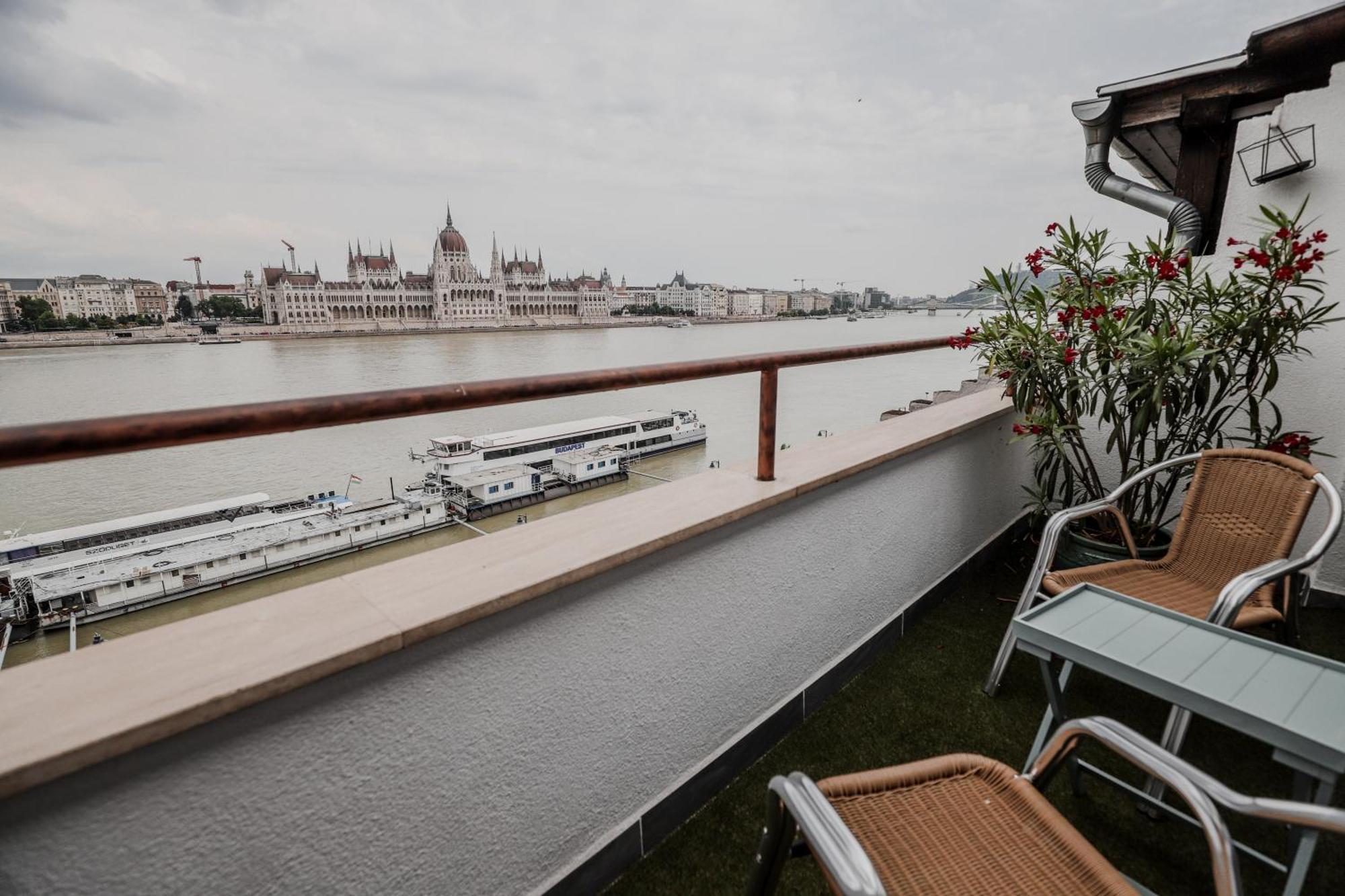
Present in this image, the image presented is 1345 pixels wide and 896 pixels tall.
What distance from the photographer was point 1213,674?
1103 mm

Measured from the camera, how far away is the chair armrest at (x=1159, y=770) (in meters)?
0.73

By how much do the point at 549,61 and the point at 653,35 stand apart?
170 centimetres

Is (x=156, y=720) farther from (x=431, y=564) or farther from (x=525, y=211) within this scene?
(x=525, y=211)

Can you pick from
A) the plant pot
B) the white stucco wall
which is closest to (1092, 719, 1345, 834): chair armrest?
the plant pot

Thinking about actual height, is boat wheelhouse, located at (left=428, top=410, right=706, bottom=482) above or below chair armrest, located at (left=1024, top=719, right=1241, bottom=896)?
above

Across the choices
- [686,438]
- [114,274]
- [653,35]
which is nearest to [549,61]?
[653,35]

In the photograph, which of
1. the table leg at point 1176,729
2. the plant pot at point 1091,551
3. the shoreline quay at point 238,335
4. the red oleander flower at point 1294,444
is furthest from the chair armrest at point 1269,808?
the shoreline quay at point 238,335

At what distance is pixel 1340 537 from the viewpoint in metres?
2.52

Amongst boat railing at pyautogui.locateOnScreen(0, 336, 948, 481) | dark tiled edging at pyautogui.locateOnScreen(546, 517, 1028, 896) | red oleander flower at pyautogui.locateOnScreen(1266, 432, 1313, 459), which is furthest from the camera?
red oleander flower at pyautogui.locateOnScreen(1266, 432, 1313, 459)

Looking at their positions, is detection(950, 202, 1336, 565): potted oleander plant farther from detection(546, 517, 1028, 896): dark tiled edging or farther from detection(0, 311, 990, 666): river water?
detection(546, 517, 1028, 896): dark tiled edging

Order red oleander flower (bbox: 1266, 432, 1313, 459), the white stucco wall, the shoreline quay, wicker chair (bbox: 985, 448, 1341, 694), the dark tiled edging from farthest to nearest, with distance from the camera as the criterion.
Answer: the shoreline quay < the white stucco wall < red oleander flower (bbox: 1266, 432, 1313, 459) < wicker chair (bbox: 985, 448, 1341, 694) < the dark tiled edging

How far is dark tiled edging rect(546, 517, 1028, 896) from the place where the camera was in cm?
129

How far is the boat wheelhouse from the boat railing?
1040mm

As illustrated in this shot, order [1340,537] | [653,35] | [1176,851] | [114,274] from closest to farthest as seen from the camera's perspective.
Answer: [1176,851] < [1340,537] < [114,274] < [653,35]
